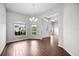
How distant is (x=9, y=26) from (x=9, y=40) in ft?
3.50

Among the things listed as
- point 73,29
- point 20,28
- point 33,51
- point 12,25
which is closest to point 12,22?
point 12,25

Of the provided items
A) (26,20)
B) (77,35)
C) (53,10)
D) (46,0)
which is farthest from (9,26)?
(46,0)

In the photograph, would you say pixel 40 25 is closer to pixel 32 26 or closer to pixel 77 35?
pixel 32 26

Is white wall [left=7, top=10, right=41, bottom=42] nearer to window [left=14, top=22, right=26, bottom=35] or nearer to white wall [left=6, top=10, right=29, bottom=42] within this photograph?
white wall [left=6, top=10, right=29, bottom=42]

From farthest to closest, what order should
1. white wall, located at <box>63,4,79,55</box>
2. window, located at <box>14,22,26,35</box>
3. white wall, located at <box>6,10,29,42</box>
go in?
window, located at <box>14,22,26,35</box> → white wall, located at <box>6,10,29,42</box> → white wall, located at <box>63,4,79,55</box>

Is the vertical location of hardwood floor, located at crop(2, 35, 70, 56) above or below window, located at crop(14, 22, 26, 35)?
below

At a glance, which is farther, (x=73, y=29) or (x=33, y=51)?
(x=33, y=51)

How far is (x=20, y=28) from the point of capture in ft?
24.2

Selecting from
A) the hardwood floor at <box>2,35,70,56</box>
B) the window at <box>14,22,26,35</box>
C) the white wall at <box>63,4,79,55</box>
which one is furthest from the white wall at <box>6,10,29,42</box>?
the white wall at <box>63,4,79,55</box>

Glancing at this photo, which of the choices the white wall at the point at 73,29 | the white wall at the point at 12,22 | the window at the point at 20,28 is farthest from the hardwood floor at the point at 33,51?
the window at the point at 20,28

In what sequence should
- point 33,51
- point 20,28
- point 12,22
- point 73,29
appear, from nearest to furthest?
point 73,29
point 33,51
point 12,22
point 20,28

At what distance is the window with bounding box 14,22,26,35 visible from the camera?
6910 mm

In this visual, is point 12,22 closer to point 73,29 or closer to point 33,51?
point 33,51

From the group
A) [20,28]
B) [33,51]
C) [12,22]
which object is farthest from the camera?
[20,28]
